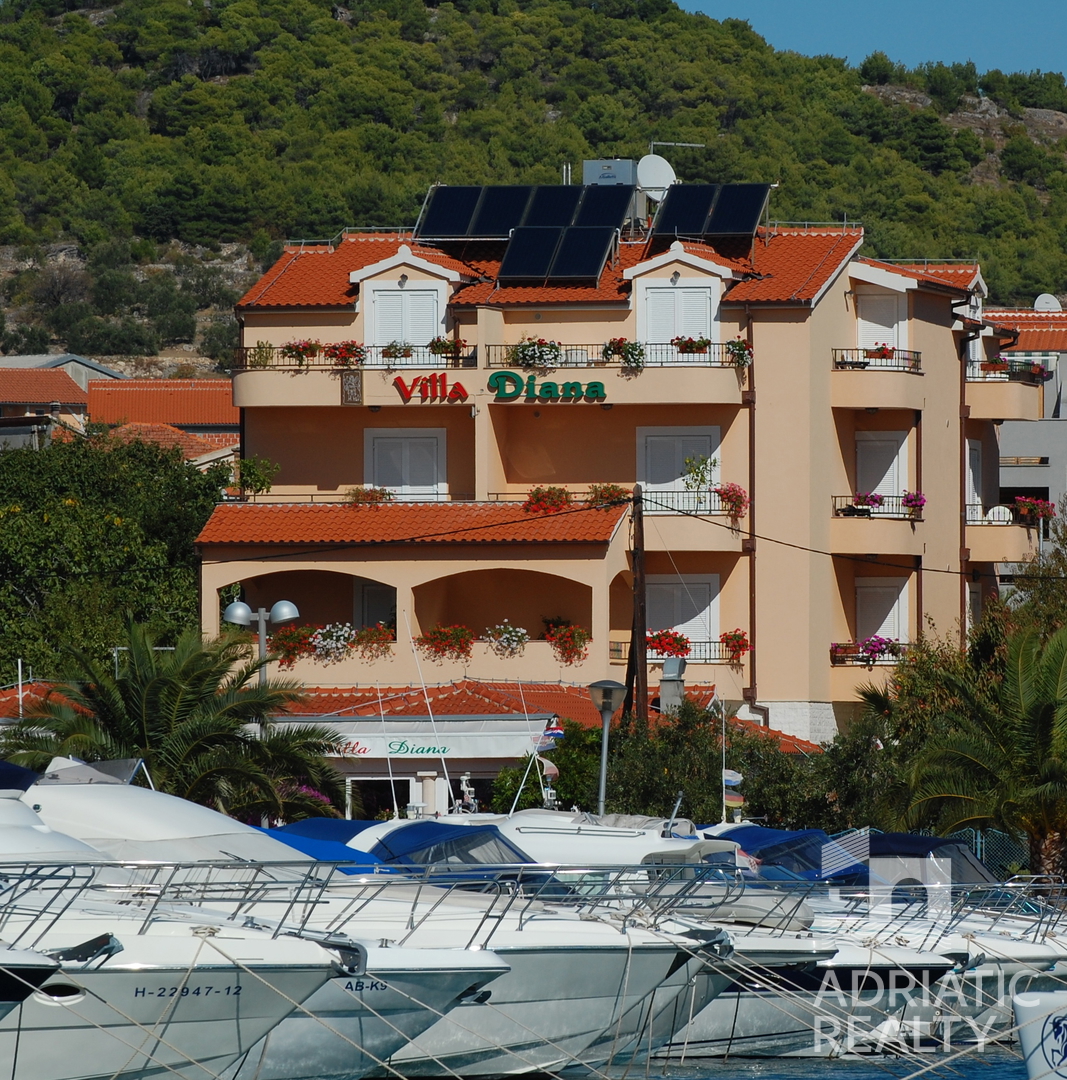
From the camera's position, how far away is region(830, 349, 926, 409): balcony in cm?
4388

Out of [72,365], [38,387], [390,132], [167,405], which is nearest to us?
[38,387]

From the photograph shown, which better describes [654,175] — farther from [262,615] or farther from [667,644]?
[262,615]

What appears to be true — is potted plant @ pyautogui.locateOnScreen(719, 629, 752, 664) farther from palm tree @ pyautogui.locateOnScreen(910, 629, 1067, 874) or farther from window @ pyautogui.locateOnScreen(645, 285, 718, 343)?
palm tree @ pyautogui.locateOnScreen(910, 629, 1067, 874)

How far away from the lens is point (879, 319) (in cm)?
4566

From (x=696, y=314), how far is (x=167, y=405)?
198 ft

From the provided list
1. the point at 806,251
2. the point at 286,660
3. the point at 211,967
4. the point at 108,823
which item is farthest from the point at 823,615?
the point at 211,967

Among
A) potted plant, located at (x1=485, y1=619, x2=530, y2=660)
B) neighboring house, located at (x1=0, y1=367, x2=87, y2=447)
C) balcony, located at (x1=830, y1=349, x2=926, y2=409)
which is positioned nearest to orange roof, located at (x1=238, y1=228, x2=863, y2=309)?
balcony, located at (x1=830, y1=349, x2=926, y2=409)

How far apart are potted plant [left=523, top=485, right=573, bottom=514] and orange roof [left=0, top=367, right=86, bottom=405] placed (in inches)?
2177

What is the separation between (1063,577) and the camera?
4062cm

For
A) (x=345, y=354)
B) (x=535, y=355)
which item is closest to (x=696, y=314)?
(x=535, y=355)

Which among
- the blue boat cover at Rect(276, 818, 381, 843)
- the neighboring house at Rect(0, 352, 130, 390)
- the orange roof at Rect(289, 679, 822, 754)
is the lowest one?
the blue boat cover at Rect(276, 818, 381, 843)

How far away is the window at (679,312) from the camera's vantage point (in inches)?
1720

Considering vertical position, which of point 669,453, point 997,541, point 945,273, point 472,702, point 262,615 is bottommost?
point 472,702

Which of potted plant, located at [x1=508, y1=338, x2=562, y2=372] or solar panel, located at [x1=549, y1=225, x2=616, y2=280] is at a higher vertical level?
solar panel, located at [x1=549, y1=225, x2=616, y2=280]
